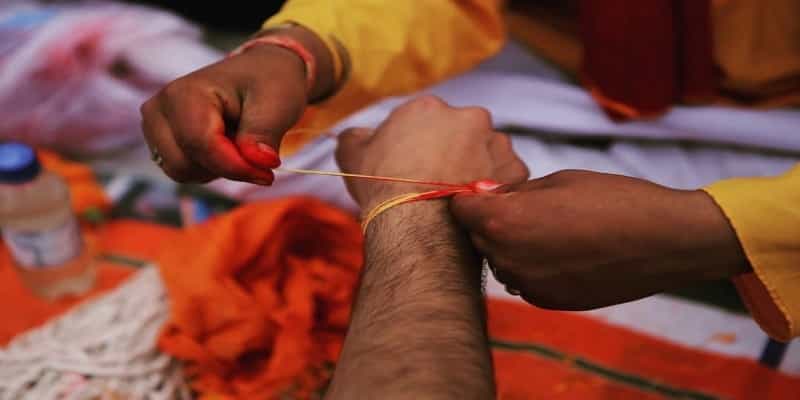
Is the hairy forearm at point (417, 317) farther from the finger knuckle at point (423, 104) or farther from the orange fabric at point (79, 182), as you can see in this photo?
the orange fabric at point (79, 182)

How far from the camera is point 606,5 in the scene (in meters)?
1.17

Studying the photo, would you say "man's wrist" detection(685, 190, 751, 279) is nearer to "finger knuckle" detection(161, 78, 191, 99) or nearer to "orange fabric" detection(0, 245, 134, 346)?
"finger knuckle" detection(161, 78, 191, 99)

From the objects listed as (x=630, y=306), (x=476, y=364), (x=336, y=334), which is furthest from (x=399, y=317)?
(x=630, y=306)

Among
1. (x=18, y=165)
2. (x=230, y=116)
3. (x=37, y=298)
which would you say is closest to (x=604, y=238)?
(x=230, y=116)

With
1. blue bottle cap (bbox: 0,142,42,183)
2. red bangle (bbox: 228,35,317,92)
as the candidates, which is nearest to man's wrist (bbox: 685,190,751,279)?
red bangle (bbox: 228,35,317,92)

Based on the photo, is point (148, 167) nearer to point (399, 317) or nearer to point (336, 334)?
point (336, 334)

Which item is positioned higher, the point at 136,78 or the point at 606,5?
the point at 606,5

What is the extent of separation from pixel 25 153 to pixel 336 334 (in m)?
0.54

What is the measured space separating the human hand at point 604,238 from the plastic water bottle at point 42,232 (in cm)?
78

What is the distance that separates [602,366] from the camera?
1.05 metres

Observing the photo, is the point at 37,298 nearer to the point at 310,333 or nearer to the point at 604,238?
the point at 310,333

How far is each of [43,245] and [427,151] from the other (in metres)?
0.68

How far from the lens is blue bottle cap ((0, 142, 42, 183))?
1.11 meters

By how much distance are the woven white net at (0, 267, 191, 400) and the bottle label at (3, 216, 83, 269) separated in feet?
0.43
